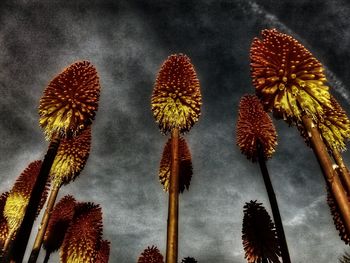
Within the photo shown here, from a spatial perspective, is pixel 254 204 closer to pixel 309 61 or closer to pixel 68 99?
pixel 309 61

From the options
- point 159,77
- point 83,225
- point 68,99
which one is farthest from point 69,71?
point 83,225

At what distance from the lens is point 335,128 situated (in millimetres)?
11633

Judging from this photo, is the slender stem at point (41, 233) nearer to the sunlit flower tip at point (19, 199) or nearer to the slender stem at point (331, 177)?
the sunlit flower tip at point (19, 199)

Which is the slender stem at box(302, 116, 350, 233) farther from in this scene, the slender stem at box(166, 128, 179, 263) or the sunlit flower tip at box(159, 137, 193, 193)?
the sunlit flower tip at box(159, 137, 193, 193)

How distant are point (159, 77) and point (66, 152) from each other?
23.3 feet

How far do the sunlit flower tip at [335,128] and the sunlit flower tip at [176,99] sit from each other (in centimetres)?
533

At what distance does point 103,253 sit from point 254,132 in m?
13.6

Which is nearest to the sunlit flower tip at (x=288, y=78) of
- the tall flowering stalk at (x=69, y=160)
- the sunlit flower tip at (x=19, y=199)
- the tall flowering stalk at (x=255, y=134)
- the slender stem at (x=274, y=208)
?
the slender stem at (x=274, y=208)

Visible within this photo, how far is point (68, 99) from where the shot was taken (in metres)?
11.2

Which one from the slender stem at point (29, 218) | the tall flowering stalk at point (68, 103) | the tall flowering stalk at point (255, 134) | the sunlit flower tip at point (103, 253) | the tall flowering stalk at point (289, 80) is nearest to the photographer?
the slender stem at point (29, 218)

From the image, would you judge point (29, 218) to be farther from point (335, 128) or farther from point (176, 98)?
point (335, 128)

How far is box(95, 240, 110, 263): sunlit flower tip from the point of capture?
19.4 m

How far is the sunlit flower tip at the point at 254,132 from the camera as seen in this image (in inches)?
612

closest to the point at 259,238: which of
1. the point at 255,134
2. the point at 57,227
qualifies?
the point at 255,134
